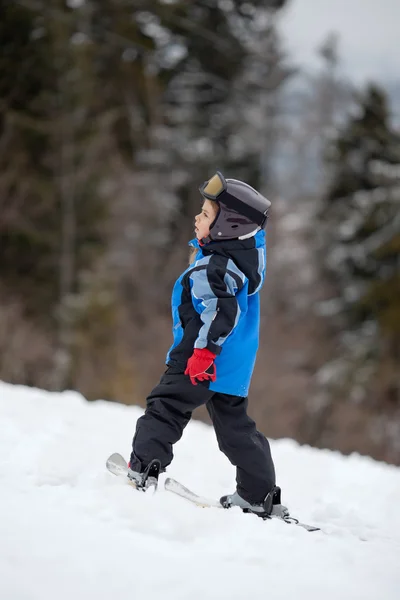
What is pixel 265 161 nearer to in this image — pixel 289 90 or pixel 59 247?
pixel 289 90

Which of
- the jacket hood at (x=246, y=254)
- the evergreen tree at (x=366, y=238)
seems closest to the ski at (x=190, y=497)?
the jacket hood at (x=246, y=254)

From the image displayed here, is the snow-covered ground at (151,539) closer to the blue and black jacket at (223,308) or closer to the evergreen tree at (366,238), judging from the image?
the blue and black jacket at (223,308)

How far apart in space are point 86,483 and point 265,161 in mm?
21219

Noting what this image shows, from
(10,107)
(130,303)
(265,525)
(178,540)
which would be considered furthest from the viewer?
(130,303)

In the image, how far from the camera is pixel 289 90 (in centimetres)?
2378

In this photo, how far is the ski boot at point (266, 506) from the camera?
3.29 m

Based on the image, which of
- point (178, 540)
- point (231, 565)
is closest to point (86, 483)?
point (178, 540)

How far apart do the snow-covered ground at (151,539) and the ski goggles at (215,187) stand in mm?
1316

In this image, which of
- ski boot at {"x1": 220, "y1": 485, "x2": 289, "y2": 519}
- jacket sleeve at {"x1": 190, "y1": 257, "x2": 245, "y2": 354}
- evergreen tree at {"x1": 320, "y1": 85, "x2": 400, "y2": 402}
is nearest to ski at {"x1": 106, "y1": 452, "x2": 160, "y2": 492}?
ski boot at {"x1": 220, "y1": 485, "x2": 289, "y2": 519}

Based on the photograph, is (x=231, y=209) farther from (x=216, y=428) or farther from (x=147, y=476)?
(x=147, y=476)

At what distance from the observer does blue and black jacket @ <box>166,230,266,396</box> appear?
119 inches

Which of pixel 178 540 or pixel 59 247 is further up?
pixel 59 247

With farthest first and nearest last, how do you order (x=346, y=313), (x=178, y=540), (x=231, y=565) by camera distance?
1. (x=346, y=313)
2. (x=178, y=540)
3. (x=231, y=565)

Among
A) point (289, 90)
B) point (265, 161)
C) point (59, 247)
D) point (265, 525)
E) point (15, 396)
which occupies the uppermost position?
point (289, 90)
